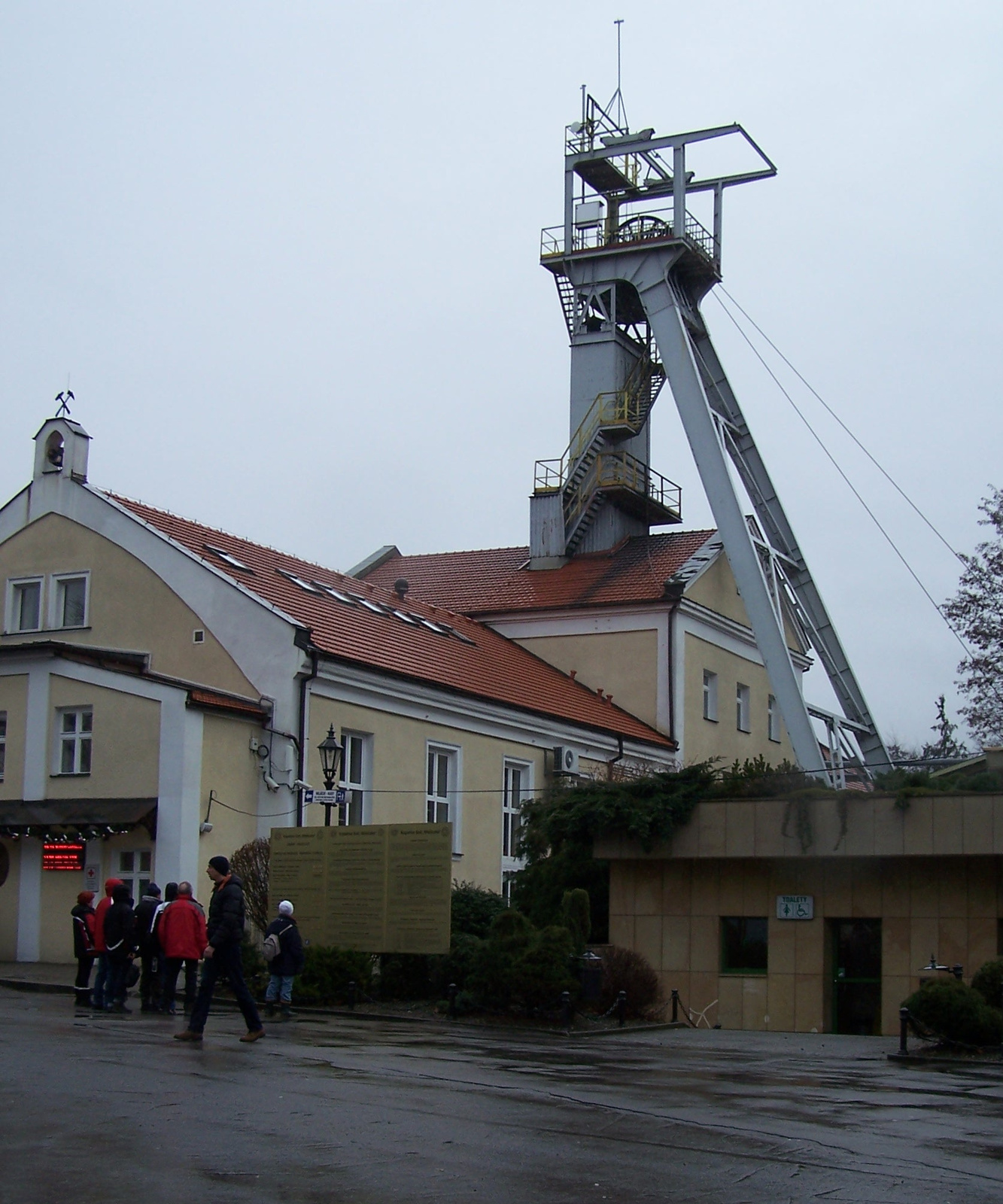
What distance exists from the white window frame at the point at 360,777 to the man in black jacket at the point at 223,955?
13815 millimetres

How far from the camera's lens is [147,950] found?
782 inches

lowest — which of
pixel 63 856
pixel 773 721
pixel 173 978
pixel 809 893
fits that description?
pixel 173 978

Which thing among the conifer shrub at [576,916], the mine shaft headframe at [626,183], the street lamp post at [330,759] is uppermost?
the mine shaft headframe at [626,183]

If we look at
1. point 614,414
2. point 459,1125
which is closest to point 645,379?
point 614,414


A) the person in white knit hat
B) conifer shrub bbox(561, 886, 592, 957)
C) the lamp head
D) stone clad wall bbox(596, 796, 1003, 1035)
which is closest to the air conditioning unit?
stone clad wall bbox(596, 796, 1003, 1035)

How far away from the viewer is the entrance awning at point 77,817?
85.6 ft

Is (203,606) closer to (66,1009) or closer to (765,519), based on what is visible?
(66,1009)

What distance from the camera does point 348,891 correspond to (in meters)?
24.0

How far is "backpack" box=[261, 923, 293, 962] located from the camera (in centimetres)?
2003

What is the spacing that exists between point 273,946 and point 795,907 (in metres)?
9.22

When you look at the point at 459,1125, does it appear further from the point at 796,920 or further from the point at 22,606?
the point at 22,606

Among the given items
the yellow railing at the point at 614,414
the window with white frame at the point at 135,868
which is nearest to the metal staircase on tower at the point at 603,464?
→ the yellow railing at the point at 614,414

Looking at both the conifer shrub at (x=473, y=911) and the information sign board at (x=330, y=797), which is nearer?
the information sign board at (x=330, y=797)

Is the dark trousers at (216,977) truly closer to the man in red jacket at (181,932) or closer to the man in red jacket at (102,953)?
the man in red jacket at (181,932)
